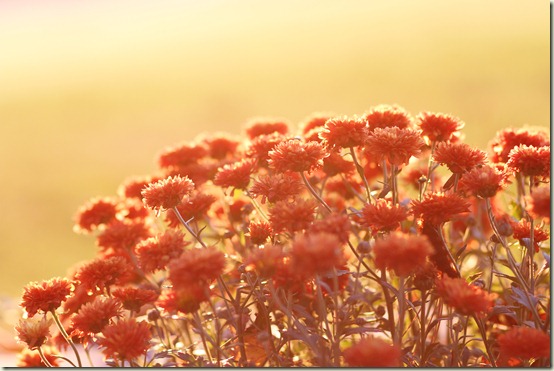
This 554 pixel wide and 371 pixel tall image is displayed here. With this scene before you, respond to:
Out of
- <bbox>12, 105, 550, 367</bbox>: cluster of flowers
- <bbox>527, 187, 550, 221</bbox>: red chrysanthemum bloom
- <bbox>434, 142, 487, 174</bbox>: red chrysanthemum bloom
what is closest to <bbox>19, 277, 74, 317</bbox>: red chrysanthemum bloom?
<bbox>12, 105, 550, 367</bbox>: cluster of flowers

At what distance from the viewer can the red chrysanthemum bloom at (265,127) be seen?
1.64 meters

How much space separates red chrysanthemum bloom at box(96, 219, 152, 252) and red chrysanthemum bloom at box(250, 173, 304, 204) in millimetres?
398

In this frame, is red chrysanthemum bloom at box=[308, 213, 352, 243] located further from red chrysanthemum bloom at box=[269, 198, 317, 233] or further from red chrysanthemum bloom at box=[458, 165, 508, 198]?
red chrysanthemum bloom at box=[458, 165, 508, 198]

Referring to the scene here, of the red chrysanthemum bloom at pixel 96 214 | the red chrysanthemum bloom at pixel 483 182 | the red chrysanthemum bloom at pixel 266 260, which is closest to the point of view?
the red chrysanthemum bloom at pixel 266 260

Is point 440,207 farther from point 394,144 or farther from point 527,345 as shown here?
point 527,345

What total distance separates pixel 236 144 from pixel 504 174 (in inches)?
30.4

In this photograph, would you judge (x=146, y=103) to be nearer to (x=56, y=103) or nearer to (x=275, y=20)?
(x=56, y=103)

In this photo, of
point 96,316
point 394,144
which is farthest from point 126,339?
point 394,144

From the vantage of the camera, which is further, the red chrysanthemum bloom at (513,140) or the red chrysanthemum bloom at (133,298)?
the red chrysanthemum bloom at (513,140)

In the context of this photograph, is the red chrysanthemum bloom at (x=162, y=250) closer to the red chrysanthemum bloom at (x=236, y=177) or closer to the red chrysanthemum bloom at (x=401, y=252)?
the red chrysanthemum bloom at (x=236, y=177)

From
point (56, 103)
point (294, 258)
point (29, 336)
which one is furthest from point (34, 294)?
point (56, 103)

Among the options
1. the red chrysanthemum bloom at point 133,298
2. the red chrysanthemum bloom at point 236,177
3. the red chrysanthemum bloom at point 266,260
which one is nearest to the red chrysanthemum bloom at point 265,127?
the red chrysanthemum bloom at point 236,177

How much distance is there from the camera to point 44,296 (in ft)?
3.67

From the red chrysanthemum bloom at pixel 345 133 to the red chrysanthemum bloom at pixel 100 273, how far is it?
504 millimetres
